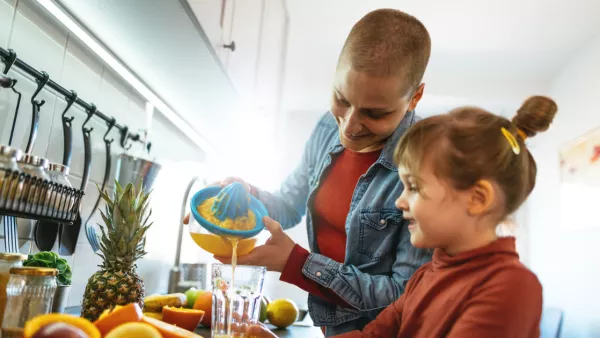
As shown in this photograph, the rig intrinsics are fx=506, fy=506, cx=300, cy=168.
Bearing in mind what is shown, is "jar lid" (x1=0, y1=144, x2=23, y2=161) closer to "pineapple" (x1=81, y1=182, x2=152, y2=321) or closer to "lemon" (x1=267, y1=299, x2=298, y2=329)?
"pineapple" (x1=81, y1=182, x2=152, y2=321)

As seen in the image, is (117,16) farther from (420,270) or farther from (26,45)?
(420,270)

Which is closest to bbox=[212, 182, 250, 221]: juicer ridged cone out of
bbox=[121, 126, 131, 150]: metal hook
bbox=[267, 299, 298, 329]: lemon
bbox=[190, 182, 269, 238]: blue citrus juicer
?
bbox=[190, 182, 269, 238]: blue citrus juicer

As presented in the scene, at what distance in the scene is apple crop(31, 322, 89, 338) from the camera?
0.53 meters

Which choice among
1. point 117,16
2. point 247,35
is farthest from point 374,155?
point 247,35

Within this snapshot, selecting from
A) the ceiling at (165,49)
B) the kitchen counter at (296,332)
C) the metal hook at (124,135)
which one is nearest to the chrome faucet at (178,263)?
the ceiling at (165,49)

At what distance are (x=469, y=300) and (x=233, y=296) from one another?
44cm

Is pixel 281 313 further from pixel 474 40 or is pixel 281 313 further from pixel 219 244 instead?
pixel 474 40

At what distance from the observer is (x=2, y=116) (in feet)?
3.24

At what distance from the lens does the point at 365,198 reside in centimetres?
108

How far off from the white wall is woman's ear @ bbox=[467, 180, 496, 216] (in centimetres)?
293

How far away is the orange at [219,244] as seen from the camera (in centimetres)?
94

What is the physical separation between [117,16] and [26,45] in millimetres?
195

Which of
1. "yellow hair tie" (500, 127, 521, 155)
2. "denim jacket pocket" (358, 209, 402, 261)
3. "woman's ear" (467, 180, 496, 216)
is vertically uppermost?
"yellow hair tie" (500, 127, 521, 155)

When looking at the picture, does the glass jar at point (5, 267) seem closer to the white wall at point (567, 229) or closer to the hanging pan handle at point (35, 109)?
the hanging pan handle at point (35, 109)
